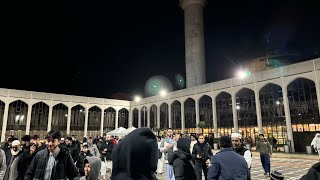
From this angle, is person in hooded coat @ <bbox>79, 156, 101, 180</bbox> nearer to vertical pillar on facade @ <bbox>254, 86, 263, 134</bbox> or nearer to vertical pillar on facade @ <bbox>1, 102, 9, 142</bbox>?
vertical pillar on facade @ <bbox>254, 86, 263, 134</bbox>

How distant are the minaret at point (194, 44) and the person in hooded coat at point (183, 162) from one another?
47.4 metres

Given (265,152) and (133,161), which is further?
(265,152)

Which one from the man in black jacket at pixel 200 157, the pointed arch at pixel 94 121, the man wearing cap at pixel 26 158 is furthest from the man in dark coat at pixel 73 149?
the pointed arch at pixel 94 121

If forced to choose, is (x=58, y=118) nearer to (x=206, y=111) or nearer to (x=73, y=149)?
(x=206, y=111)

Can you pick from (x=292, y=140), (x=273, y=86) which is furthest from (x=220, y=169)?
(x=273, y=86)

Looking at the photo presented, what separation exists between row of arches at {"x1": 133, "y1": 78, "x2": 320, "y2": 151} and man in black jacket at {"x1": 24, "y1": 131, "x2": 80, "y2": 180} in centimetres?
2361

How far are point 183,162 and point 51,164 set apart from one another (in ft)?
7.64

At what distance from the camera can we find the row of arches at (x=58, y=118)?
34031 mm

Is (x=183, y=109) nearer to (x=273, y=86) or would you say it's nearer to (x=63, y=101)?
(x=273, y=86)

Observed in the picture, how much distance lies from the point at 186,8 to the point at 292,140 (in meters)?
45.4

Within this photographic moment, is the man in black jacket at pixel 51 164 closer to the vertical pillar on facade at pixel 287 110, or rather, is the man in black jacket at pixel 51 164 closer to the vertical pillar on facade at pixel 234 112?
the vertical pillar on facade at pixel 287 110

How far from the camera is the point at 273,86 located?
25500 millimetres

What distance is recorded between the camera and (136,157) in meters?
1.64

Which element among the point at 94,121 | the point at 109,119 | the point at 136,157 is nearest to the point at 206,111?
the point at 109,119
